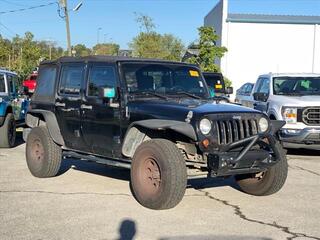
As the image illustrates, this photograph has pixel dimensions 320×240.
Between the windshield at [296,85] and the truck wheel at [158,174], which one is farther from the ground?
the windshield at [296,85]

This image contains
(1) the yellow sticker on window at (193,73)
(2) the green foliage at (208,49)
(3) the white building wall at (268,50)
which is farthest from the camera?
(3) the white building wall at (268,50)

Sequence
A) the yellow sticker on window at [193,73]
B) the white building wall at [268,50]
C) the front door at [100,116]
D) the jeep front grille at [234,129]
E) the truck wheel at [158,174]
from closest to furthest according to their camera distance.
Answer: the truck wheel at [158,174] → the jeep front grille at [234,129] → the front door at [100,116] → the yellow sticker on window at [193,73] → the white building wall at [268,50]

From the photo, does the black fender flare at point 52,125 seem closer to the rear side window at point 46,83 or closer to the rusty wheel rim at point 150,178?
the rear side window at point 46,83

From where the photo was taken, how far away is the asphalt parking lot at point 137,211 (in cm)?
583

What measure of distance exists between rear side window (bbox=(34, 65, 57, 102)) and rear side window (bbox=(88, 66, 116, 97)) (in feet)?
3.61

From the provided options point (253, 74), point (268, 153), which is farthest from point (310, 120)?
point (253, 74)

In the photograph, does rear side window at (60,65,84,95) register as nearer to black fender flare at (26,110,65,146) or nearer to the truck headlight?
black fender flare at (26,110,65,146)

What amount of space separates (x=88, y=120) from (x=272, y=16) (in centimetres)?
2907

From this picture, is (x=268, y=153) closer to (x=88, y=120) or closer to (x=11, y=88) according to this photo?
(x=88, y=120)

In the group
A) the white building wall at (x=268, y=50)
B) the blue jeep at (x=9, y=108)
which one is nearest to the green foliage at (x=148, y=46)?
the white building wall at (x=268, y=50)

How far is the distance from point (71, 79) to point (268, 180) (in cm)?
351

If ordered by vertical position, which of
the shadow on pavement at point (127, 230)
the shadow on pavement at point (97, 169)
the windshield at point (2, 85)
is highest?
the windshield at point (2, 85)

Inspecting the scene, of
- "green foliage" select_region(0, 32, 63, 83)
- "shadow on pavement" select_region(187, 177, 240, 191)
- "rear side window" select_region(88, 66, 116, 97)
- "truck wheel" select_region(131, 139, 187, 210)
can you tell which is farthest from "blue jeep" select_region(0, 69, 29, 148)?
"green foliage" select_region(0, 32, 63, 83)

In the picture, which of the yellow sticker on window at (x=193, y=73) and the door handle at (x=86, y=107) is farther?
the yellow sticker on window at (x=193, y=73)
